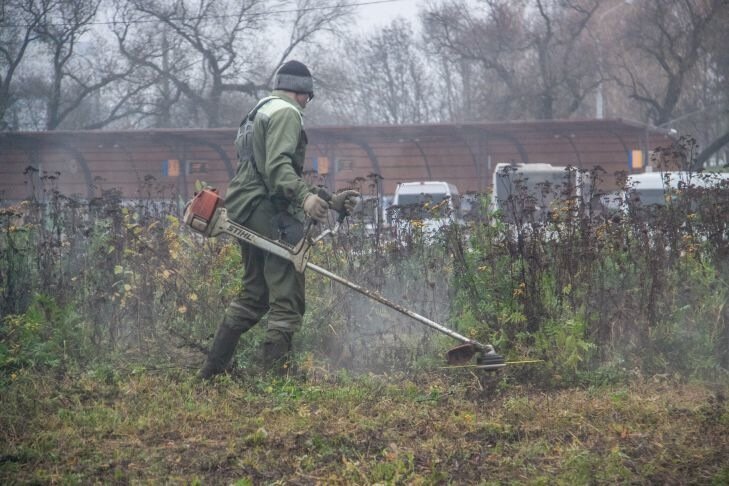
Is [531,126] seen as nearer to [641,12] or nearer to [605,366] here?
[641,12]

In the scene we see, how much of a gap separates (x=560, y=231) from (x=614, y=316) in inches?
28.2

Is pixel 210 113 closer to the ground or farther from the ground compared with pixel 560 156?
farther from the ground

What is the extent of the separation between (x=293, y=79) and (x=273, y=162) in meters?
0.63

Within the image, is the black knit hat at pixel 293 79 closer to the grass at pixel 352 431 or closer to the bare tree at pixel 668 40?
the grass at pixel 352 431

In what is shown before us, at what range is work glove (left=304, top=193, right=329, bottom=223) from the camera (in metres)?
5.00

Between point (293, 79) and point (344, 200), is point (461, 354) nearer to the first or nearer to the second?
point (344, 200)

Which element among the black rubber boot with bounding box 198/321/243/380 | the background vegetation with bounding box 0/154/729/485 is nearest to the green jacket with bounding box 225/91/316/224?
the black rubber boot with bounding box 198/321/243/380

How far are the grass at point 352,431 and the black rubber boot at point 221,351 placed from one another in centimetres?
10

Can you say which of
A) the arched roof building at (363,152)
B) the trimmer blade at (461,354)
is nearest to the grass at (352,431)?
the trimmer blade at (461,354)

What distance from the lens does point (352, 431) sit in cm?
432

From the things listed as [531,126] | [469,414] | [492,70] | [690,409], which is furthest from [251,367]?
[492,70]

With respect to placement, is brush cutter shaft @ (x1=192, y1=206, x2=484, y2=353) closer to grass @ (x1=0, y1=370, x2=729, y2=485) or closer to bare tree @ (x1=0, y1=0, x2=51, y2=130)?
grass @ (x1=0, y1=370, x2=729, y2=485)

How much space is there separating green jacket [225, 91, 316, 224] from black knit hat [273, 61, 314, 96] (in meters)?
0.06

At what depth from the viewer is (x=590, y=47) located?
30969 mm
